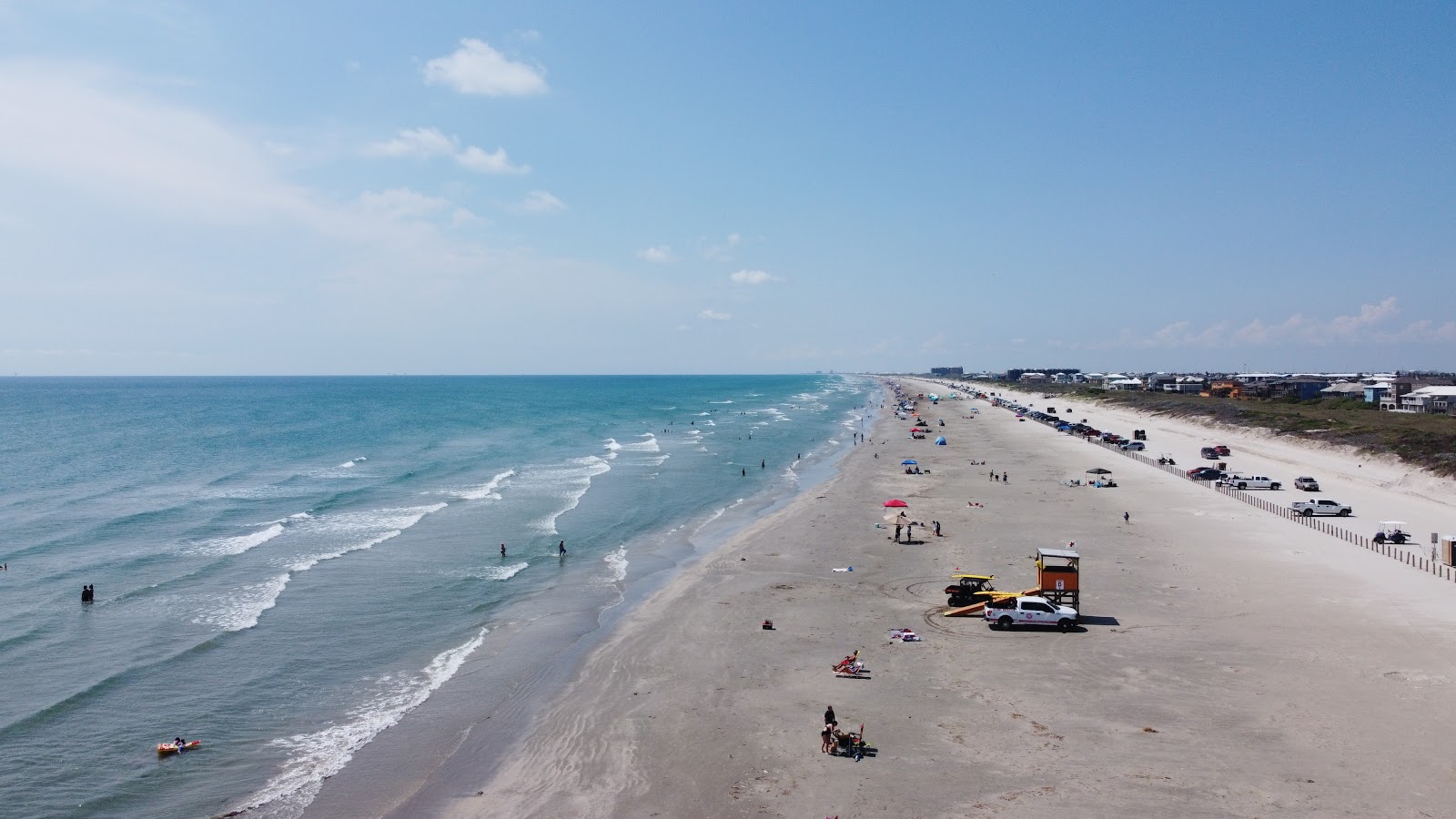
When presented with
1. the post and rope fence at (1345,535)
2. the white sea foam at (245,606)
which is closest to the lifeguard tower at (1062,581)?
the post and rope fence at (1345,535)

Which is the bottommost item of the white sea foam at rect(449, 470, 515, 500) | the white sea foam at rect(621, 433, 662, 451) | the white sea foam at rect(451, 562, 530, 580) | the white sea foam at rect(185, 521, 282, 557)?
the white sea foam at rect(451, 562, 530, 580)

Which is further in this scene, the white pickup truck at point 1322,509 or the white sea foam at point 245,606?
the white pickup truck at point 1322,509

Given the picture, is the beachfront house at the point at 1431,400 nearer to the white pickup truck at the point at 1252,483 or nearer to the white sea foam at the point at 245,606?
the white pickup truck at the point at 1252,483

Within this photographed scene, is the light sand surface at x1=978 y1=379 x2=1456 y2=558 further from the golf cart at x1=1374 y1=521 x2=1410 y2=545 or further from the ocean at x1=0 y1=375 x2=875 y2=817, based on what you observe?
the ocean at x1=0 y1=375 x2=875 y2=817

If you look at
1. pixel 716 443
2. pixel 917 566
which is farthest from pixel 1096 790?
pixel 716 443

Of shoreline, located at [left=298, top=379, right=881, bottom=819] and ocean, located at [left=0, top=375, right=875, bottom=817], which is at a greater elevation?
ocean, located at [left=0, top=375, right=875, bottom=817]

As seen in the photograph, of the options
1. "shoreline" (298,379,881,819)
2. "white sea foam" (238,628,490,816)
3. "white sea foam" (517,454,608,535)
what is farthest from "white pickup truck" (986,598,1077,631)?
"white sea foam" (517,454,608,535)

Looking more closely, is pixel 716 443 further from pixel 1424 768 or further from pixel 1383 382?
pixel 1383 382
